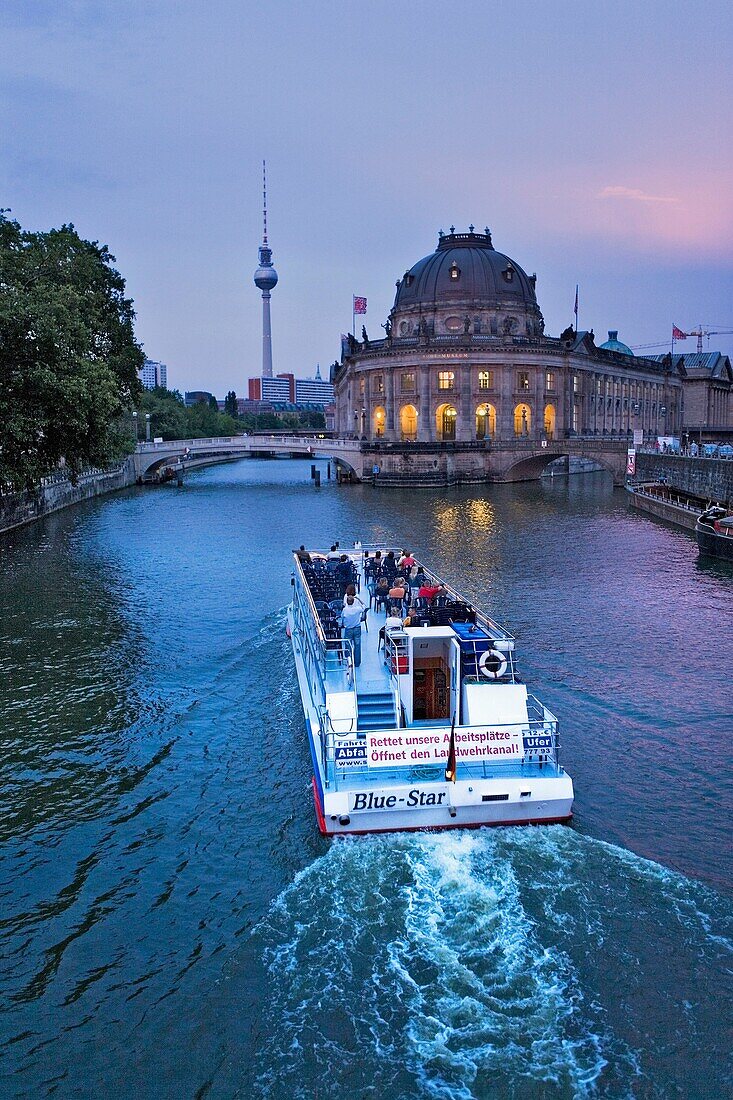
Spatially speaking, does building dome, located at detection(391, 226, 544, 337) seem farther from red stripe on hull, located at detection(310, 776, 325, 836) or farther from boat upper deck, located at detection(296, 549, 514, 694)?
red stripe on hull, located at detection(310, 776, 325, 836)

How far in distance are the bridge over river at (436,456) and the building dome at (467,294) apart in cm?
2974

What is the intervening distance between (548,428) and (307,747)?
109 metres

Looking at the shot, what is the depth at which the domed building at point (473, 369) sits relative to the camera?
11481cm

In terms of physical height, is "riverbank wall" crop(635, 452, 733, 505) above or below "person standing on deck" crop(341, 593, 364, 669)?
above

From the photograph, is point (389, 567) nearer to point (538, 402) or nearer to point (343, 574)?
point (343, 574)

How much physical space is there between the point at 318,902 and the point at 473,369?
10630 cm

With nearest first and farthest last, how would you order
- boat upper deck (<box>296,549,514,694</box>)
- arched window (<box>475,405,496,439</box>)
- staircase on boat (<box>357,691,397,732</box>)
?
staircase on boat (<box>357,691,397,732</box>)
boat upper deck (<box>296,549,514,694</box>)
arched window (<box>475,405,496,439</box>)

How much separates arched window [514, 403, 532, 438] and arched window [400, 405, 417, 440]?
1452cm

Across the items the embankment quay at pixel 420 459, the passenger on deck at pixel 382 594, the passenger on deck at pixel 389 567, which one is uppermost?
the embankment quay at pixel 420 459

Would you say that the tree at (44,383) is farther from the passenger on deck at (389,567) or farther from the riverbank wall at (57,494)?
the passenger on deck at (389,567)

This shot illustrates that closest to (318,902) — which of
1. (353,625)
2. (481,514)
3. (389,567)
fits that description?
(353,625)

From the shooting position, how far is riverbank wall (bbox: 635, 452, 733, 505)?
62.9 m

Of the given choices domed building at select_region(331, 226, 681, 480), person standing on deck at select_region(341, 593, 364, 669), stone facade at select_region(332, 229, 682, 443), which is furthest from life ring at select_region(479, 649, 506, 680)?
stone facade at select_region(332, 229, 682, 443)

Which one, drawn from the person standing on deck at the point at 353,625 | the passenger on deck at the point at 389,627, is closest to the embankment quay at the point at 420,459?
the person standing on deck at the point at 353,625
